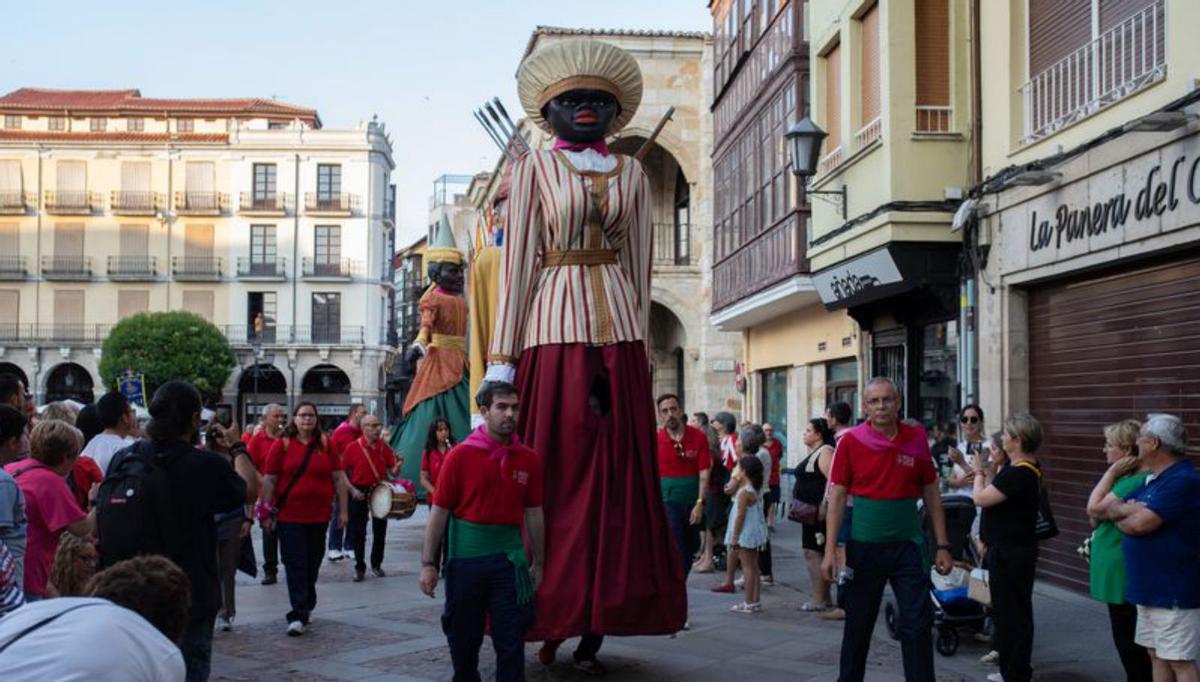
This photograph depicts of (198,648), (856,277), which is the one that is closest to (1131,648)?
(198,648)

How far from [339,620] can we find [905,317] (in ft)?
31.9

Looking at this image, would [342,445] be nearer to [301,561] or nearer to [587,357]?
[301,561]

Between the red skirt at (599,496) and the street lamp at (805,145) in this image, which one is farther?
the street lamp at (805,145)

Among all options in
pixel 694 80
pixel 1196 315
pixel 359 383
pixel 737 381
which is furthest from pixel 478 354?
pixel 359 383

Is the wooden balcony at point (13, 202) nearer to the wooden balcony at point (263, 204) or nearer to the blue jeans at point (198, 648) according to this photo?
the wooden balcony at point (263, 204)

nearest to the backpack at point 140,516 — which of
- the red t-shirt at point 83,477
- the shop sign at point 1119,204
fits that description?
the red t-shirt at point 83,477

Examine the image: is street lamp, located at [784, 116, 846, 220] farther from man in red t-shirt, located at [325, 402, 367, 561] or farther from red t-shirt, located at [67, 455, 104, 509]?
red t-shirt, located at [67, 455, 104, 509]

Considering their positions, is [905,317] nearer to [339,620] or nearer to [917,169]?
[917,169]

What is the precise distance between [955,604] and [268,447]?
6.27 meters

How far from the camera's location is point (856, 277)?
53.8ft

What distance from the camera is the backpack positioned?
5.68 meters

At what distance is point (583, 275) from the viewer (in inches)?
295

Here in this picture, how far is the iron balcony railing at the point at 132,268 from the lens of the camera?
6303 centimetres

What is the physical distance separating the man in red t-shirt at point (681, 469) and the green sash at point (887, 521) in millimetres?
3752
